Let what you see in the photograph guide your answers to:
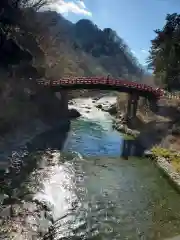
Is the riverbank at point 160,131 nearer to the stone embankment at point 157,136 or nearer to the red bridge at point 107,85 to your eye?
the stone embankment at point 157,136

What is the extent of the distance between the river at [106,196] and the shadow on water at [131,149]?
98 cm

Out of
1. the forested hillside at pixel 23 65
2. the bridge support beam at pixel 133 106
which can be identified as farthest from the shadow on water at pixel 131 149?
the forested hillside at pixel 23 65

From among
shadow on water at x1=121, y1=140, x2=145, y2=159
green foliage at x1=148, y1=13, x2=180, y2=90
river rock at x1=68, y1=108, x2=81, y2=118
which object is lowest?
shadow on water at x1=121, y1=140, x2=145, y2=159

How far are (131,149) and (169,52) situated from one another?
19.8 m

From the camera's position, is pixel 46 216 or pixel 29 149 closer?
pixel 46 216

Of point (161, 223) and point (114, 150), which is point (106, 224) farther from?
point (114, 150)

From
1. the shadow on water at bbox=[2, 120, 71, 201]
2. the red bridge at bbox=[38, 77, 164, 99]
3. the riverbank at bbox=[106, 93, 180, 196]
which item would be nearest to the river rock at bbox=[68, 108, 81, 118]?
the red bridge at bbox=[38, 77, 164, 99]

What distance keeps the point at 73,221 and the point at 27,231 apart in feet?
9.61

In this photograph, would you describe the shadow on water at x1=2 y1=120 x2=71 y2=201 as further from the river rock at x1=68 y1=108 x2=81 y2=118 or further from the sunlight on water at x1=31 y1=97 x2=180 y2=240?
the river rock at x1=68 y1=108 x2=81 y2=118

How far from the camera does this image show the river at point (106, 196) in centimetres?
1873

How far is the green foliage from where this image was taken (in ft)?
163

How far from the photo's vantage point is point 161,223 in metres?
20.0

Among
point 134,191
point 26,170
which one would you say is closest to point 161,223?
point 134,191

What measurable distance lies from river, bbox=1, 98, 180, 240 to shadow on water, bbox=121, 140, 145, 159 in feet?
3.21
